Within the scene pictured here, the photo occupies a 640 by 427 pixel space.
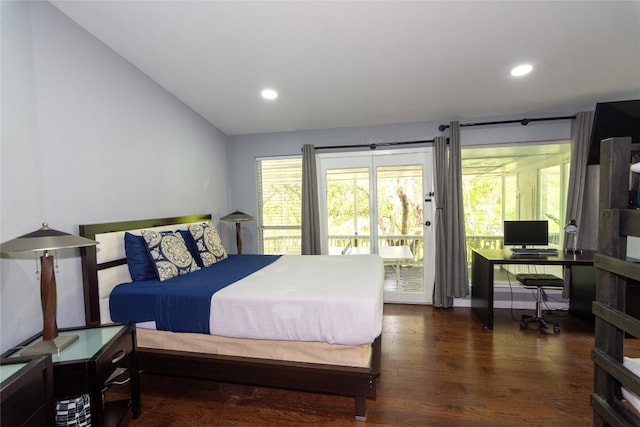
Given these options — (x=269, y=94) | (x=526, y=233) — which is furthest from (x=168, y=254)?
(x=526, y=233)

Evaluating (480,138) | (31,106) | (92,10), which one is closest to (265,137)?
(92,10)

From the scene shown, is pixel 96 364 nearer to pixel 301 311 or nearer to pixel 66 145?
pixel 301 311

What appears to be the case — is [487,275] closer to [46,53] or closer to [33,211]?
[33,211]

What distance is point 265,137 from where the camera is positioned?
4125mm

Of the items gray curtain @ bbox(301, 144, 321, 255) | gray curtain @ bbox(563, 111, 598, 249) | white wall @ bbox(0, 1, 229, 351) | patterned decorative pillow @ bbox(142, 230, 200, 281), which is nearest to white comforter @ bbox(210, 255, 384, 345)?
patterned decorative pillow @ bbox(142, 230, 200, 281)

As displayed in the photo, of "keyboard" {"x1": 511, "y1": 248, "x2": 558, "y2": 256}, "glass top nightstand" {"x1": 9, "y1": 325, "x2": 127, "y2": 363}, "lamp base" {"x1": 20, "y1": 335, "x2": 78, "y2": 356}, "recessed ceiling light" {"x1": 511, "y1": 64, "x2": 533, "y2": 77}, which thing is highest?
"recessed ceiling light" {"x1": 511, "y1": 64, "x2": 533, "y2": 77}

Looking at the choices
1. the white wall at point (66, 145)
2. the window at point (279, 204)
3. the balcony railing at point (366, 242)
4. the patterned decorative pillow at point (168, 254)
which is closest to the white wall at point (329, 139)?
the window at point (279, 204)

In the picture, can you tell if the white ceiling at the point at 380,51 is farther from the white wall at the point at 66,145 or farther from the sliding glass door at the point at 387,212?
the sliding glass door at the point at 387,212

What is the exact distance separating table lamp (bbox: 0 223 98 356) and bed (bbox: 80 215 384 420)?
0.50 meters

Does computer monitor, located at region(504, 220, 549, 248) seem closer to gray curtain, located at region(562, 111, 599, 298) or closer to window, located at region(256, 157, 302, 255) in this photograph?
gray curtain, located at region(562, 111, 599, 298)

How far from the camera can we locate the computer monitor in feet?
10.4

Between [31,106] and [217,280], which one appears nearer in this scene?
[31,106]

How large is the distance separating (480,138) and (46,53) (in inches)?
163

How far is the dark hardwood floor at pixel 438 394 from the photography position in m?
1.75
